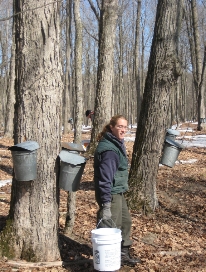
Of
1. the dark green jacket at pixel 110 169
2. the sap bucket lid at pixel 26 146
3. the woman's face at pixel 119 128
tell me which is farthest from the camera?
the woman's face at pixel 119 128

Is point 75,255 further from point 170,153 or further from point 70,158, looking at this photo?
point 170,153

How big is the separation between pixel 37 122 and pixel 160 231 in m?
2.84

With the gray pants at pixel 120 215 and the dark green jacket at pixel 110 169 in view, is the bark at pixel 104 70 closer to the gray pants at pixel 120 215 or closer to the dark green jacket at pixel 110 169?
the gray pants at pixel 120 215

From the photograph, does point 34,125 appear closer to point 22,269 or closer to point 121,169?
point 121,169

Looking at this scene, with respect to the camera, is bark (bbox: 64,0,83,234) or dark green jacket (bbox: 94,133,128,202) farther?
bark (bbox: 64,0,83,234)

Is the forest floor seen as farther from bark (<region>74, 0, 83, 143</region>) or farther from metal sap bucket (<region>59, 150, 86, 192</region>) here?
bark (<region>74, 0, 83, 143</region>)

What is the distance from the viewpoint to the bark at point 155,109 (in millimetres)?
6219

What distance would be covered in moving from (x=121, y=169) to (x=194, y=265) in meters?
1.61

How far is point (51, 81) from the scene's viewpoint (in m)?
4.14

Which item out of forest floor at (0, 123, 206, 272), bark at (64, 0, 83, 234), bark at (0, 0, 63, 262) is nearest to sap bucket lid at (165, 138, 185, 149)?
forest floor at (0, 123, 206, 272)

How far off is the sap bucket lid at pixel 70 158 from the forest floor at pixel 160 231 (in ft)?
4.09

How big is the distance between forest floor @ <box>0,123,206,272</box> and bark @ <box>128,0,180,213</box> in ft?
1.36

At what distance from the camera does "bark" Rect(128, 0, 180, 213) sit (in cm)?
622

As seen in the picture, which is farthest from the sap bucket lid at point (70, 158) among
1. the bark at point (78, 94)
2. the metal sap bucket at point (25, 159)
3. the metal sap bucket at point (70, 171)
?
the bark at point (78, 94)
